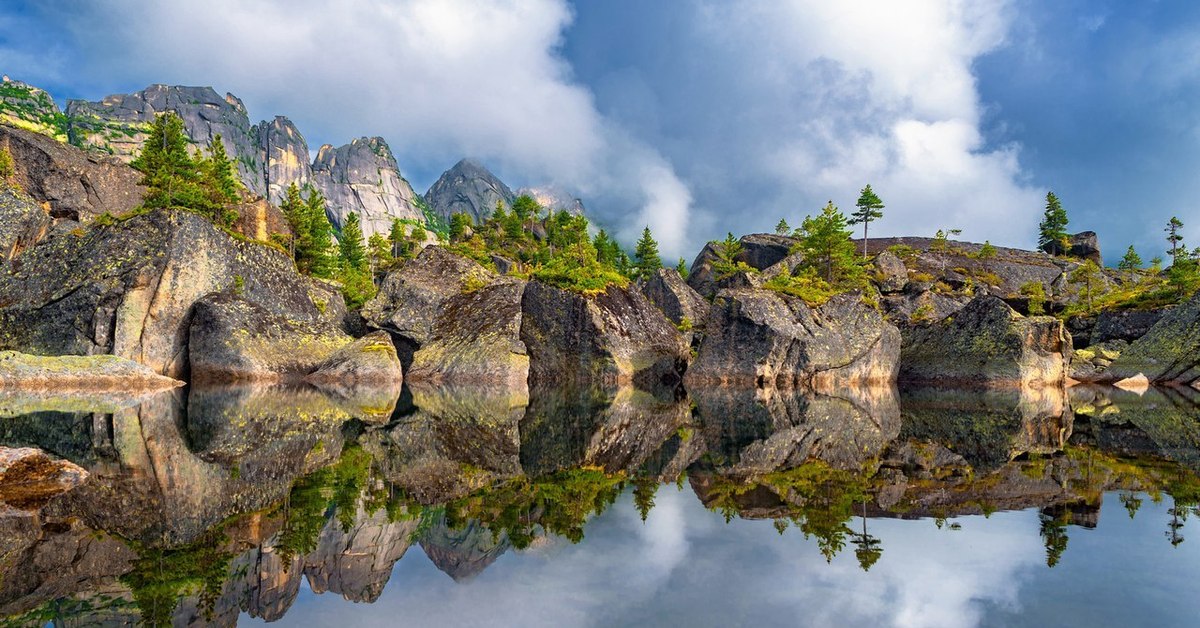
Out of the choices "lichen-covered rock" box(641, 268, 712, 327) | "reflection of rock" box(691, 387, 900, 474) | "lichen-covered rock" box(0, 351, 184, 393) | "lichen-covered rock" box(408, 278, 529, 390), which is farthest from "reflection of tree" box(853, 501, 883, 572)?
"lichen-covered rock" box(641, 268, 712, 327)

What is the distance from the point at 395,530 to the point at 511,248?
271 feet

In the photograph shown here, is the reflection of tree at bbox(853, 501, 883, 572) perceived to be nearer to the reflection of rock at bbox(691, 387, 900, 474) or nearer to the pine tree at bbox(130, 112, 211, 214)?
the reflection of rock at bbox(691, 387, 900, 474)

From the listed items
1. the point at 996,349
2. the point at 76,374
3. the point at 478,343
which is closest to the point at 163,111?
the point at 76,374

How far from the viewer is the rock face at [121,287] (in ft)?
109

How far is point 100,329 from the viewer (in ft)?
108

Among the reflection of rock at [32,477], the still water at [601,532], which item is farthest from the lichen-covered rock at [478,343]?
the reflection of rock at [32,477]

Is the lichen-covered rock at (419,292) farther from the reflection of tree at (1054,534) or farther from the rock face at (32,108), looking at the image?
the rock face at (32,108)

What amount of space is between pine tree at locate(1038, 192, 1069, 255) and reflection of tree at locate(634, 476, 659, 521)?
10532 cm

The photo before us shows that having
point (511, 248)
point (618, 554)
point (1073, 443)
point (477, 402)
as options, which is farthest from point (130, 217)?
point (511, 248)

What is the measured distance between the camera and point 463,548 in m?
6.62

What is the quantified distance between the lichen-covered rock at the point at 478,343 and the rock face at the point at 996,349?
97.1 ft

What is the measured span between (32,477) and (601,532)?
27.3ft

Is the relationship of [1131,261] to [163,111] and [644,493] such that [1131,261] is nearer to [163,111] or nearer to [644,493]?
[644,493]

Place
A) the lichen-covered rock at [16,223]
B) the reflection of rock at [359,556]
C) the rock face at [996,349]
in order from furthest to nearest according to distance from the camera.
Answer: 1. the rock face at [996,349]
2. the lichen-covered rock at [16,223]
3. the reflection of rock at [359,556]
